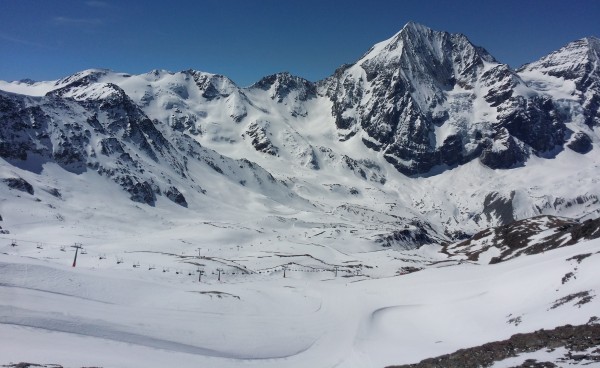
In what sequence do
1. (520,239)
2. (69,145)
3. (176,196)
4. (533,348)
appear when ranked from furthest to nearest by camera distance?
1. (176,196)
2. (69,145)
3. (520,239)
4. (533,348)

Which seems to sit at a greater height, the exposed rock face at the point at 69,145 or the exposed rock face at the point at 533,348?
the exposed rock face at the point at 69,145

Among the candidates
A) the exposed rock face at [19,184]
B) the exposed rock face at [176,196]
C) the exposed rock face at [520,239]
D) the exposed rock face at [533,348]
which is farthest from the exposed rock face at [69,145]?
the exposed rock face at [533,348]

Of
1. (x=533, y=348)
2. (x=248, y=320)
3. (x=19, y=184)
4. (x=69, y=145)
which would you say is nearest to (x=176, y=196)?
(x=69, y=145)

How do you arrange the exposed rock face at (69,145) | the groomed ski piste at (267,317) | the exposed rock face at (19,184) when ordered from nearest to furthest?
the groomed ski piste at (267,317), the exposed rock face at (19,184), the exposed rock face at (69,145)

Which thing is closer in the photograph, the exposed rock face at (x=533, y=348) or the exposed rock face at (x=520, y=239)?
the exposed rock face at (x=533, y=348)

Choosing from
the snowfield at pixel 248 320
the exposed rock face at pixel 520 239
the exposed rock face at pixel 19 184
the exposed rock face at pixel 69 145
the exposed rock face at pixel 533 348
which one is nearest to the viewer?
the exposed rock face at pixel 533 348

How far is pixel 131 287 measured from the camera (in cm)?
4106

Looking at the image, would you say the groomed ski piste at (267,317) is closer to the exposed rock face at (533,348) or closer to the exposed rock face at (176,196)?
the exposed rock face at (533,348)

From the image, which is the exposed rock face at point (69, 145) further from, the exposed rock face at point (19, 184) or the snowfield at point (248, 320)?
the snowfield at point (248, 320)

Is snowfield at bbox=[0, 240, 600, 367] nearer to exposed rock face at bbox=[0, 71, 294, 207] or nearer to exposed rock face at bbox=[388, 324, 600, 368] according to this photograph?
exposed rock face at bbox=[388, 324, 600, 368]

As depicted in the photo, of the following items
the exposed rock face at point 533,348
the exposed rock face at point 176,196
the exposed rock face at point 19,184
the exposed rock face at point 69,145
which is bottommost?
the exposed rock face at point 533,348

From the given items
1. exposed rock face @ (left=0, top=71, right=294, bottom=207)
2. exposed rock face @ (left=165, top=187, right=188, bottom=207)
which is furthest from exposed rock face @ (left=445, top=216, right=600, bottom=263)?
exposed rock face @ (left=0, top=71, right=294, bottom=207)

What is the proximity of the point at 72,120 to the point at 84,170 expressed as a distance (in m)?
25.4

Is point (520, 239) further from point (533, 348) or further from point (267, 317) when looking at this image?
point (533, 348)
